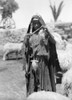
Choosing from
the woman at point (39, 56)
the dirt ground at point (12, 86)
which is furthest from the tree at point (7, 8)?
the woman at point (39, 56)

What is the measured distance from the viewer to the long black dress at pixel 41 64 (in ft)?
15.9

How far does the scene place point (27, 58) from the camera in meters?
5.07

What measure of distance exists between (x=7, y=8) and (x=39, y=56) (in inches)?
1142

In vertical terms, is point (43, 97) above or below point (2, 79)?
above

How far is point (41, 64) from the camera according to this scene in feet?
16.0

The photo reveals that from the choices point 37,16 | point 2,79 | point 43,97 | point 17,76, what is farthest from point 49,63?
point 17,76

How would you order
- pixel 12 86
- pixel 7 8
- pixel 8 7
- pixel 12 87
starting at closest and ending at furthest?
1. pixel 12 87
2. pixel 12 86
3. pixel 7 8
4. pixel 8 7

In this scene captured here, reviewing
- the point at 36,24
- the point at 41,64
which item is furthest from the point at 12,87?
the point at 36,24

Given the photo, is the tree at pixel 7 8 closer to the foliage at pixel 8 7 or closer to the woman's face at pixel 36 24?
the foliage at pixel 8 7

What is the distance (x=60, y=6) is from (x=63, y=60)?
64.8 ft

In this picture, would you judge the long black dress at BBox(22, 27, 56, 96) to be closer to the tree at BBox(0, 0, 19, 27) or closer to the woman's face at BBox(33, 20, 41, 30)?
the woman's face at BBox(33, 20, 41, 30)

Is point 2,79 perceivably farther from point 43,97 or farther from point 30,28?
point 43,97

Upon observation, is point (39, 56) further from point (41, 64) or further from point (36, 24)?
point (36, 24)

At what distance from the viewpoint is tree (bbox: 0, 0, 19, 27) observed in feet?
109
